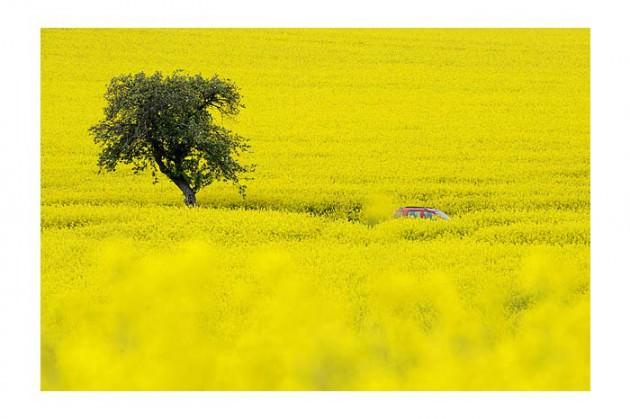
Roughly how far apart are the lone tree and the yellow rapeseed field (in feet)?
2.99

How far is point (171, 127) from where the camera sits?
1822cm

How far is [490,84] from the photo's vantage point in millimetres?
31031

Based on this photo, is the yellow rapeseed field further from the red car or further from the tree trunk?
the red car

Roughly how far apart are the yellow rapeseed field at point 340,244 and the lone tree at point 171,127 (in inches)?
35.9

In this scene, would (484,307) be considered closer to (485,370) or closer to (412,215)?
(485,370)

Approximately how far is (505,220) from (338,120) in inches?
451

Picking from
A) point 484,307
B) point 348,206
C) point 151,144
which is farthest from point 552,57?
point 484,307

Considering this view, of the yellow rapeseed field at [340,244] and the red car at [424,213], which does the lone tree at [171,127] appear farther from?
the red car at [424,213]

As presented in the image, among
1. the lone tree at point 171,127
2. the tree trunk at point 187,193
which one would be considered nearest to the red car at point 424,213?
the lone tree at point 171,127

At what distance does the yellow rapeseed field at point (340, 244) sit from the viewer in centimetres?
926

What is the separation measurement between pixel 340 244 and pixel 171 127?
18.1 ft

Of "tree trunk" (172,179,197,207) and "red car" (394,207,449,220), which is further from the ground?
"tree trunk" (172,179,197,207)

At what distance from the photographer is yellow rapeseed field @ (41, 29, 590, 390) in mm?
9258

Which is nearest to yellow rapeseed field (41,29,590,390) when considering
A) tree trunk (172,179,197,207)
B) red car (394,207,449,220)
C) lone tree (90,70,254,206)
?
tree trunk (172,179,197,207)
